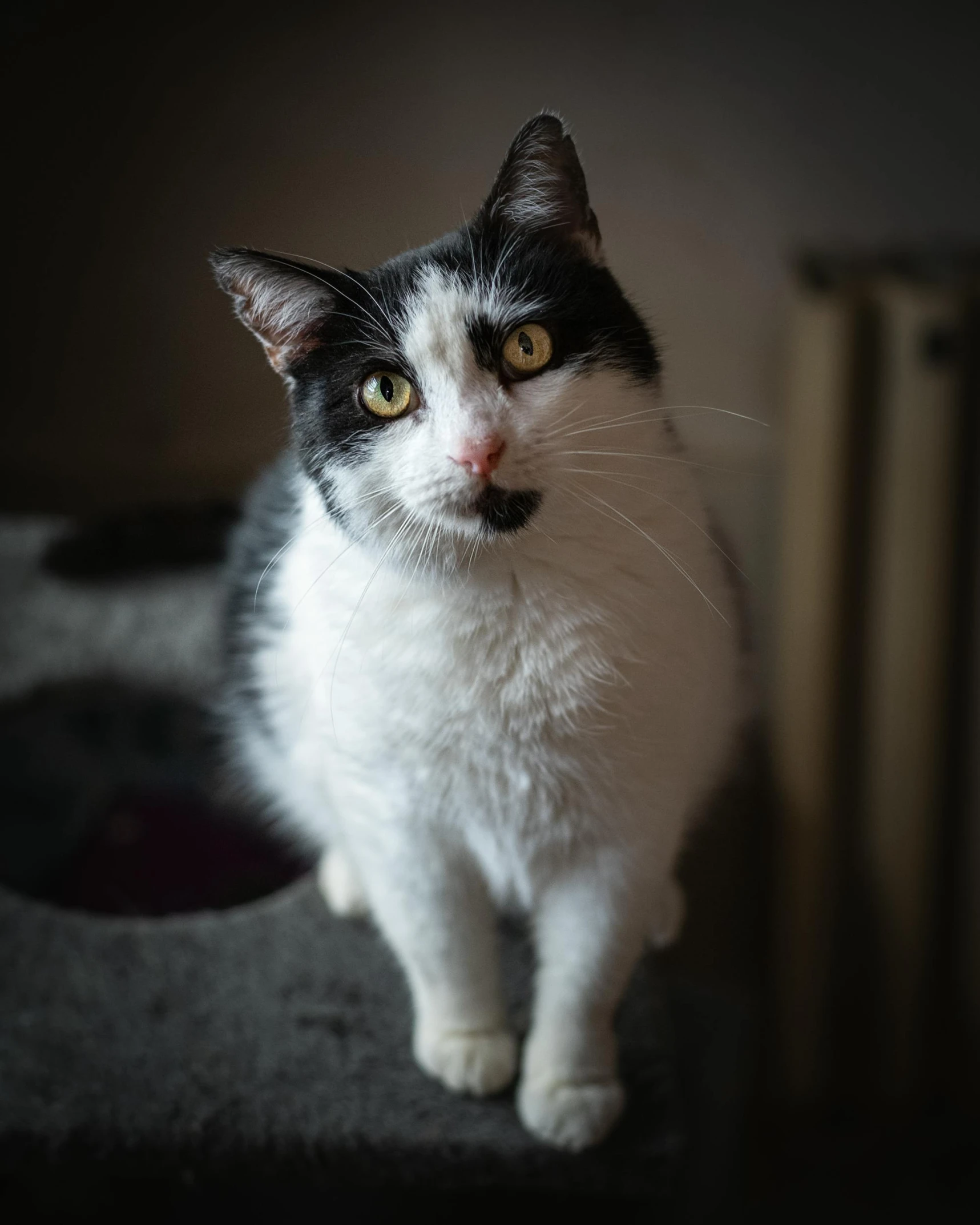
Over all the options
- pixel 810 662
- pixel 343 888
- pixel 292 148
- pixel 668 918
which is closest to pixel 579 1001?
pixel 668 918

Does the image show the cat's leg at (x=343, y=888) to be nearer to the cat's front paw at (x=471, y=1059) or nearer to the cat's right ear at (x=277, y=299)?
the cat's front paw at (x=471, y=1059)

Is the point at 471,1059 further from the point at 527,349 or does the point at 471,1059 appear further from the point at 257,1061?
the point at 527,349

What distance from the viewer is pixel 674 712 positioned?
71 centimetres

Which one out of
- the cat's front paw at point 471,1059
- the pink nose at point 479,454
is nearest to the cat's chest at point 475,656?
the pink nose at point 479,454

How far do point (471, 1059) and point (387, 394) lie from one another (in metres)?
0.63

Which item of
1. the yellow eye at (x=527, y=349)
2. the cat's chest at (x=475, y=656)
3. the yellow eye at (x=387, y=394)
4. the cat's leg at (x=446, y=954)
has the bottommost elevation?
the cat's leg at (x=446, y=954)

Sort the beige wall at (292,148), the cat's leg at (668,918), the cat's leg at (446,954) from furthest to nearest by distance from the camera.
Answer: the cat's leg at (668,918) < the cat's leg at (446,954) < the beige wall at (292,148)

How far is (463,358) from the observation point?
0.58 meters

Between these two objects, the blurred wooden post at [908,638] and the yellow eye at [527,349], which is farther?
the blurred wooden post at [908,638]

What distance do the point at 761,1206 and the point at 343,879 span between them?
1.09 metres

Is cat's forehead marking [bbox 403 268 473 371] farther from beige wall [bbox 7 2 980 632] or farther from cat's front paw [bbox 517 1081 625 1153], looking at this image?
cat's front paw [bbox 517 1081 625 1153]

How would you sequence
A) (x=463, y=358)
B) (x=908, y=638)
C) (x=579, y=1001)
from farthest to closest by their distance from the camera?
(x=908, y=638) < (x=579, y=1001) < (x=463, y=358)

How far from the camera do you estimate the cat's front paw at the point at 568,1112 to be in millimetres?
831

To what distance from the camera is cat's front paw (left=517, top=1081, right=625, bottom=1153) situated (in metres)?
0.83
